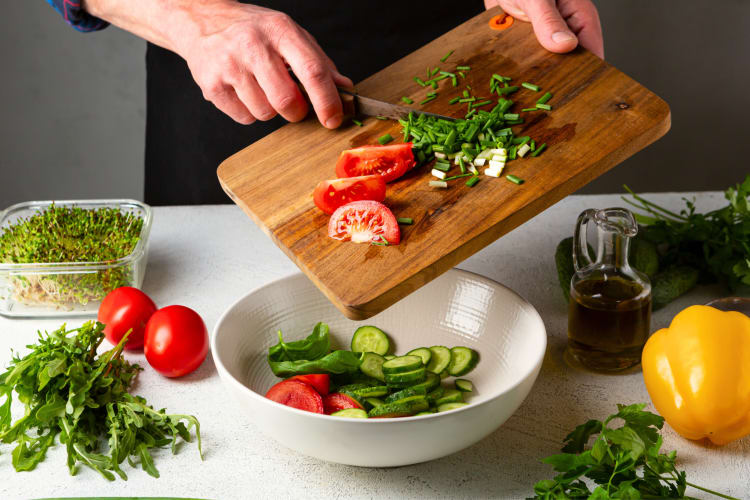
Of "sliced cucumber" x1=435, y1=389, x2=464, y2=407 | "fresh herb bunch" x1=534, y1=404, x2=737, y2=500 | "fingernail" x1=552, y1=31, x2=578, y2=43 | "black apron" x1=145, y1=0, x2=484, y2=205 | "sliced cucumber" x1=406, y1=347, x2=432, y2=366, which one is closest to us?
"fresh herb bunch" x1=534, y1=404, x2=737, y2=500

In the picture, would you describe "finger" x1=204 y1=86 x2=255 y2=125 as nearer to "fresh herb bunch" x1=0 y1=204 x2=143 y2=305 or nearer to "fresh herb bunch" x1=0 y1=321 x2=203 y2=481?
"fresh herb bunch" x1=0 y1=204 x2=143 y2=305

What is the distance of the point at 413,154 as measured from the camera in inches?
57.7

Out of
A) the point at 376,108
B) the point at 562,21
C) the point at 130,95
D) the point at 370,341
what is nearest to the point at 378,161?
the point at 376,108

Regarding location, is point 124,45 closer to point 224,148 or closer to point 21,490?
point 224,148

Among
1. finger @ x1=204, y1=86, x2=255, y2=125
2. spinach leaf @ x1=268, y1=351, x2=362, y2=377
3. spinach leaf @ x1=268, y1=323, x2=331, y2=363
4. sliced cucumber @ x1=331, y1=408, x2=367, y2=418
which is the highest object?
finger @ x1=204, y1=86, x2=255, y2=125

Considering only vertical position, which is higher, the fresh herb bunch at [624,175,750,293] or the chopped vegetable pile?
the chopped vegetable pile

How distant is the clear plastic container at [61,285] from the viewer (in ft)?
5.36

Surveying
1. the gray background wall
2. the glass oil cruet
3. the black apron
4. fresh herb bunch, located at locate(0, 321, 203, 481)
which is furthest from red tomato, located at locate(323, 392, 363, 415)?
the gray background wall

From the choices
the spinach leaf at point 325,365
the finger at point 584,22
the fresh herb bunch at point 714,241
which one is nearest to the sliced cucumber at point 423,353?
the spinach leaf at point 325,365

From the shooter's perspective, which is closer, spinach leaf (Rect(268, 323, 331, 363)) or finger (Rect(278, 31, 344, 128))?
spinach leaf (Rect(268, 323, 331, 363))

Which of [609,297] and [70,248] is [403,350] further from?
→ [70,248]

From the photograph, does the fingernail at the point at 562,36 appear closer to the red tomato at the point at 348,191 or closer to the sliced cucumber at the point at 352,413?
the red tomato at the point at 348,191

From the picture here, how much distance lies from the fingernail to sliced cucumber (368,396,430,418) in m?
0.80

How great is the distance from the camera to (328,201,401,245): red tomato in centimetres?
130
